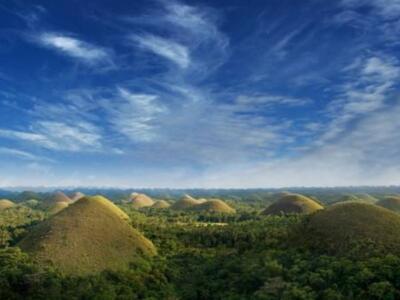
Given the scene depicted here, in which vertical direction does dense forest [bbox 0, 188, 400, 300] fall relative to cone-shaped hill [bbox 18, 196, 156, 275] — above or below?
below

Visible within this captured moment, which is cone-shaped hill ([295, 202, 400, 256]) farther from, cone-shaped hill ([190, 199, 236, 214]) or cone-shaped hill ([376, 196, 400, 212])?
cone-shaped hill ([190, 199, 236, 214])

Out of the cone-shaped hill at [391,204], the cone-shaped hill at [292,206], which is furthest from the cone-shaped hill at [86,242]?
the cone-shaped hill at [391,204]

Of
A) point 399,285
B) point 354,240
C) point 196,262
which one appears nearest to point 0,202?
point 196,262

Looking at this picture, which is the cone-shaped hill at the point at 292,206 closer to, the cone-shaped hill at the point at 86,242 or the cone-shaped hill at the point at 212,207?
the cone-shaped hill at the point at 212,207

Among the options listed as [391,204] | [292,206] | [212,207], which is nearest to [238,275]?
[292,206]

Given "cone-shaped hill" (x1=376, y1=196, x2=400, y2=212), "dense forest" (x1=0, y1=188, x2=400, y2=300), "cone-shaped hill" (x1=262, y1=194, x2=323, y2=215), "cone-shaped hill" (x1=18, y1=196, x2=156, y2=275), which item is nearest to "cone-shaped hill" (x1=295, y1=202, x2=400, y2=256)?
"dense forest" (x1=0, y1=188, x2=400, y2=300)

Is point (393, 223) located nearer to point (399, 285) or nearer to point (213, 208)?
point (399, 285)

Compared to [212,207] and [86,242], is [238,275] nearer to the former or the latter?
[86,242]
